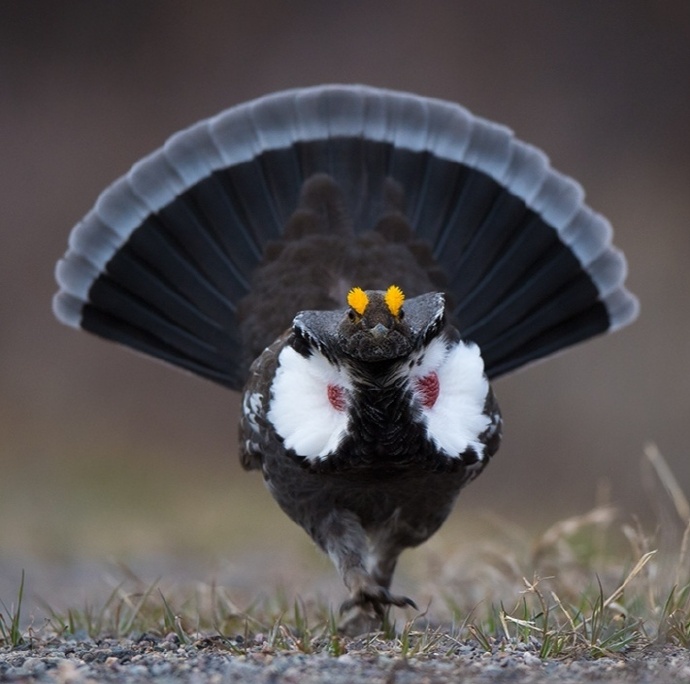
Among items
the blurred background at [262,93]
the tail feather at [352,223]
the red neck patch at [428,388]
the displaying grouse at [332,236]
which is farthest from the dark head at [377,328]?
the blurred background at [262,93]

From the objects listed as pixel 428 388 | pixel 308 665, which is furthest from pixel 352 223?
pixel 308 665

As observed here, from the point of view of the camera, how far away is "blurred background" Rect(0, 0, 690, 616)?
37.8 ft

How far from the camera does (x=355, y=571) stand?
533 centimetres

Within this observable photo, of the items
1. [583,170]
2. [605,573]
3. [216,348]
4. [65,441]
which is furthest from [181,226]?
[583,170]

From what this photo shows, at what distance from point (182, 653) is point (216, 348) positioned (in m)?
2.33

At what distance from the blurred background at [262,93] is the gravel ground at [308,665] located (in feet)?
22.5

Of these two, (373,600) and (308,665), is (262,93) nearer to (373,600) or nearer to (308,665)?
(373,600)

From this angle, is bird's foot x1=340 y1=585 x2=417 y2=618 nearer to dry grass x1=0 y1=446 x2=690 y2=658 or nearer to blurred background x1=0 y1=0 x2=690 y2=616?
dry grass x1=0 y1=446 x2=690 y2=658

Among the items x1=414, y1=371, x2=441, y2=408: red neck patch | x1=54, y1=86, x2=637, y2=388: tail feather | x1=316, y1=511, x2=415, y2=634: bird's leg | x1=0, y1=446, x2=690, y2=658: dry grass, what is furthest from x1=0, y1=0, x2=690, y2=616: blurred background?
x1=414, y1=371, x2=441, y2=408: red neck patch

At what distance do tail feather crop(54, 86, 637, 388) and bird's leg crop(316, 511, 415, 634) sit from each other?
1236 millimetres

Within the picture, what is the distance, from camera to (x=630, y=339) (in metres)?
11.6

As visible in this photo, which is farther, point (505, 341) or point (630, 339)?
point (630, 339)

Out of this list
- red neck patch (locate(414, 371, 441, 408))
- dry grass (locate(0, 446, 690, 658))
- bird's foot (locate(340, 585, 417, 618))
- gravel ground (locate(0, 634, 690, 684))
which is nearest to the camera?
gravel ground (locate(0, 634, 690, 684))

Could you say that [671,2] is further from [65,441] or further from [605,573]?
[605,573]
